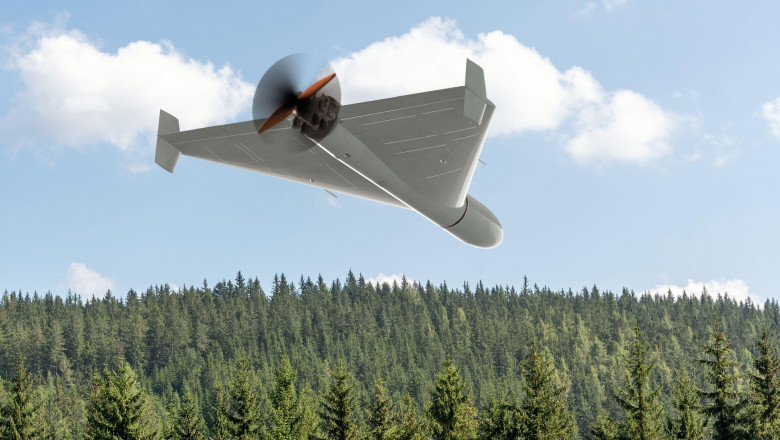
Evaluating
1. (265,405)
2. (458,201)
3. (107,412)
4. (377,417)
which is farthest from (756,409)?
(265,405)

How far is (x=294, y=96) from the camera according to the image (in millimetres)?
18672

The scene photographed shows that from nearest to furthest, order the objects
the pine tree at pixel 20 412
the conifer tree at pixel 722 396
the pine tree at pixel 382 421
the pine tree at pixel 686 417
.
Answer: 1. the conifer tree at pixel 722 396
2. the pine tree at pixel 686 417
3. the pine tree at pixel 382 421
4. the pine tree at pixel 20 412

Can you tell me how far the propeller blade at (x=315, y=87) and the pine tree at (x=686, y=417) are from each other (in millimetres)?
32442

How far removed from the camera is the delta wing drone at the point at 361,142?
19141mm

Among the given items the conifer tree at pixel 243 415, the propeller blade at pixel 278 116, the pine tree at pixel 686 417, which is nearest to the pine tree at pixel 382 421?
the conifer tree at pixel 243 415

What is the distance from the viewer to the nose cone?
1086 inches

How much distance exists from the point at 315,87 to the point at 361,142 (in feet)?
9.88

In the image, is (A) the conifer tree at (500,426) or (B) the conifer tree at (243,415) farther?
(B) the conifer tree at (243,415)

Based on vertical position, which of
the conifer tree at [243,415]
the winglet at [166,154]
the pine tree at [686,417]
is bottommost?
the pine tree at [686,417]

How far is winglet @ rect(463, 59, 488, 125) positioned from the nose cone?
24.0ft

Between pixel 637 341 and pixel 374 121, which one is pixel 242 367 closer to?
pixel 637 341

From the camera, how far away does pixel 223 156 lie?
79.5 feet

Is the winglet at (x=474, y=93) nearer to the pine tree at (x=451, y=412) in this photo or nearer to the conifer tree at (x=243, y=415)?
the pine tree at (x=451, y=412)

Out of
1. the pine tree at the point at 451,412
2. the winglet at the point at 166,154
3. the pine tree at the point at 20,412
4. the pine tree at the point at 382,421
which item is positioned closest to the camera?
the winglet at the point at 166,154
